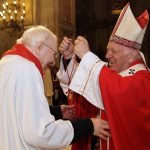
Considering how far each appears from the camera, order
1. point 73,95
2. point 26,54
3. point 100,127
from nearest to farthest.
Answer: point 26,54, point 100,127, point 73,95

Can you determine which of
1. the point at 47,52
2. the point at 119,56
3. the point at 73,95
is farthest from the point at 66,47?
the point at 47,52

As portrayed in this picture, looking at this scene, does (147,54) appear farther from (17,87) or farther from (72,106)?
(17,87)

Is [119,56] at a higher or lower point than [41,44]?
lower

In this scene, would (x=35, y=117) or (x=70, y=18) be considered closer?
(x=35, y=117)

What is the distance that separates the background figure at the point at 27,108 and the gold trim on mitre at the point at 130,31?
40.3 inches

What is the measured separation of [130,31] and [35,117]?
143 cm

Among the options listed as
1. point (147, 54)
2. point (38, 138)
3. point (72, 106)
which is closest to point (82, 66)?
point (72, 106)

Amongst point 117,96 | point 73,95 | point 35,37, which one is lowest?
point 73,95

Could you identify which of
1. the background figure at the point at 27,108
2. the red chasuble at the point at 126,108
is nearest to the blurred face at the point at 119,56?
the red chasuble at the point at 126,108

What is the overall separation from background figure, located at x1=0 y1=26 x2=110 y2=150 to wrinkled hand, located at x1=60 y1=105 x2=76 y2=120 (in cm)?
90

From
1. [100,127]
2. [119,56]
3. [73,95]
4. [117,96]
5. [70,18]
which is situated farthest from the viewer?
[70,18]

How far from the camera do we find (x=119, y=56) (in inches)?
123

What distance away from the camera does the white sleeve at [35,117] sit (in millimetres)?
2074

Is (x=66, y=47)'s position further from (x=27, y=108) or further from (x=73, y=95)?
(x=27, y=108)
